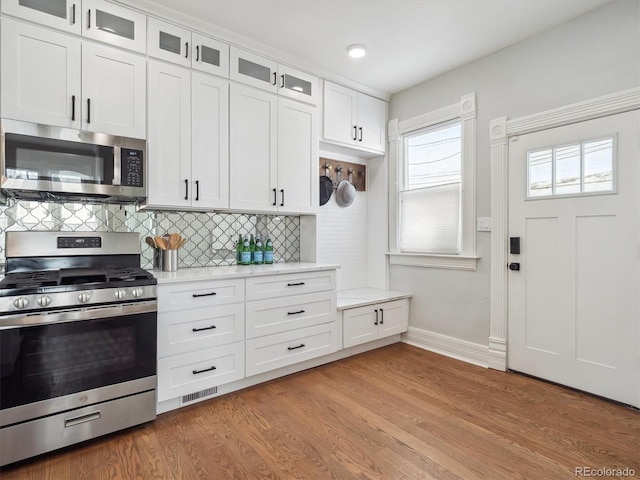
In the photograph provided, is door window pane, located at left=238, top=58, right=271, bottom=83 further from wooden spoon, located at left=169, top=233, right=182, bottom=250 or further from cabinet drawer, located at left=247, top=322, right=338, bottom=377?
cabinet drawer, located at left=247, top=322, right=338, bottom=377

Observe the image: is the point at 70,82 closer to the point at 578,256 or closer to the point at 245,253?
the point at 245,253

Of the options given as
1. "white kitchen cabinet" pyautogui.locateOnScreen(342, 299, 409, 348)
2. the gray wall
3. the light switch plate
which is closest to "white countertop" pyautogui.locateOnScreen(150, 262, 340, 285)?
"white kitchen cabinet" pyautogui.locateOnScreen(342, 299, 409, 348)

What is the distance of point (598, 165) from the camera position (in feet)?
8.02

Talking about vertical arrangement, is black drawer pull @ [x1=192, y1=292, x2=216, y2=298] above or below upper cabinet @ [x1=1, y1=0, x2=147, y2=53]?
below

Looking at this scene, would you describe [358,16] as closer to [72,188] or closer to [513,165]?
[513,165]

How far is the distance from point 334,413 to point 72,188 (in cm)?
214

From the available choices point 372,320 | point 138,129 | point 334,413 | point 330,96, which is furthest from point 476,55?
point 334,413

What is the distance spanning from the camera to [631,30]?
2301 millimetres

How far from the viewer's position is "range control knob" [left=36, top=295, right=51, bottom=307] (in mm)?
1732

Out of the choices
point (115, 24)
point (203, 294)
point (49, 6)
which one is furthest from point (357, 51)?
point (203, 294)

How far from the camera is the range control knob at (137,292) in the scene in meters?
2.00

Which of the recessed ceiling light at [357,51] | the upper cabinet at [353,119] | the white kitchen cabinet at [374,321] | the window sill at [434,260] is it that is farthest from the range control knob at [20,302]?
the window sill at [434,260]

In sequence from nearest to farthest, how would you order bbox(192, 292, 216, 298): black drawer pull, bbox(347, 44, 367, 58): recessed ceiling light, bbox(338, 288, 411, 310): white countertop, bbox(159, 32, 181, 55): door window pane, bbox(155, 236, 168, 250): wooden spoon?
bbox(192, 292, 216, 298): black drawer pull → bbox(159, 32, 181, 55): door window pane → bbox(155, 236, 168, 250): wooden spoon → bbox(347, 44, 367, 58): recessed ceiling light → bbox(338, 288, 411, 310): white countertop

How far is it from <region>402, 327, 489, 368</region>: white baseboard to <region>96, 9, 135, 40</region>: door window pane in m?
3.52
